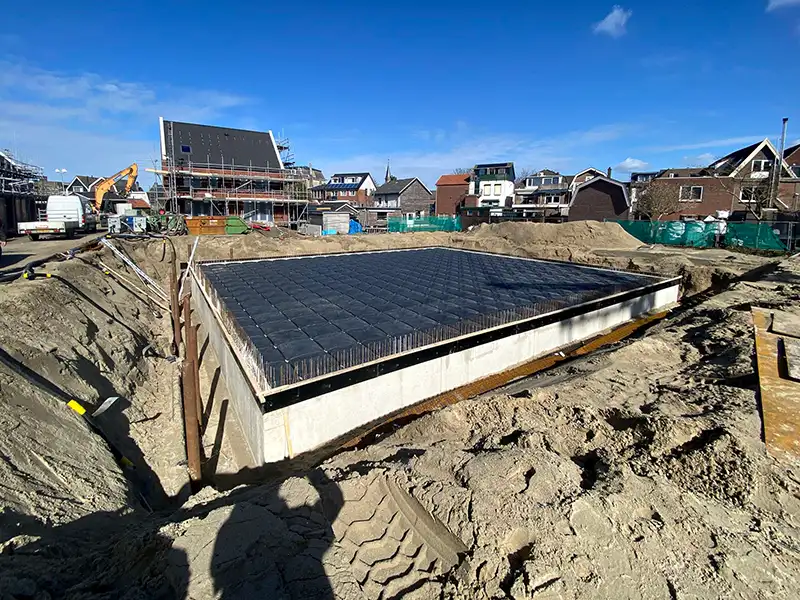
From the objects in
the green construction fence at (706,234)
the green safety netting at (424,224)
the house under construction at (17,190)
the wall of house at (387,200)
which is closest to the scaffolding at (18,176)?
the house under construction at (17,190)

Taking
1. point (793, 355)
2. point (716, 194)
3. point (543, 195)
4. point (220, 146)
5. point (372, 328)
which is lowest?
point (793, 355)

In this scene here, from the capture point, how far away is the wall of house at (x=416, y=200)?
61.8 meters

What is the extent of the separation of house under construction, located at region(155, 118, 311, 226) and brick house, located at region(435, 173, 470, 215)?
22109 millimetres

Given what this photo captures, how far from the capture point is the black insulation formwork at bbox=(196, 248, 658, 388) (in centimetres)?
691

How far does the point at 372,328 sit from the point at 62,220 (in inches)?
1138

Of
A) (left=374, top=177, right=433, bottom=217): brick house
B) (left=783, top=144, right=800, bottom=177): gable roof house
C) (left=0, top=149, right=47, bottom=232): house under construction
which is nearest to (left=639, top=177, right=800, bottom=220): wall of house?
(left=783, top=144, right=800, bottom=177): gable roof house

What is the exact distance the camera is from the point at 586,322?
10875 mm

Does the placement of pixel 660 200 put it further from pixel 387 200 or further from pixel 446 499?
pixel 446 499

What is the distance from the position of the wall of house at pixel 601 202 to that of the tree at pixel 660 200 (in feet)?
7.49

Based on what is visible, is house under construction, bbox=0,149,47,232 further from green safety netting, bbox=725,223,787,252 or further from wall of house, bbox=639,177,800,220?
wall of house, bbox=639,177,800,220

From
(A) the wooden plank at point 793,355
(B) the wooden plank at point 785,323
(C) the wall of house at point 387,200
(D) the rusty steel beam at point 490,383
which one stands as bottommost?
(D) the rusty steel beam at point 490,383

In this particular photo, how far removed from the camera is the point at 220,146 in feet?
140

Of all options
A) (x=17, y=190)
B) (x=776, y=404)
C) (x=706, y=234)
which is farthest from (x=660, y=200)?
(x=17, y=190)

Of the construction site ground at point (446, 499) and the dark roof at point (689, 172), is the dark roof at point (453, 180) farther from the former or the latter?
the construction site ground at point (446, 499)
